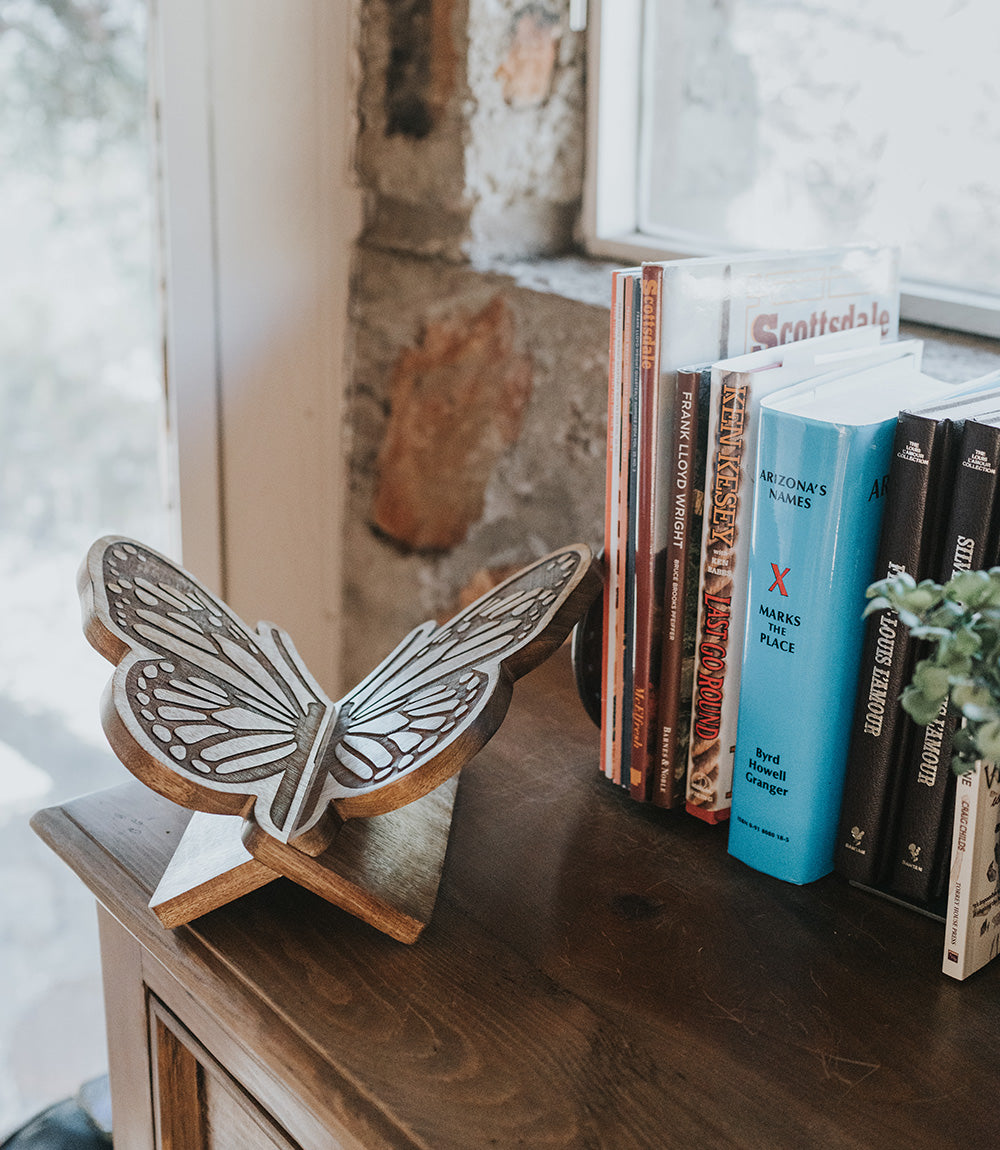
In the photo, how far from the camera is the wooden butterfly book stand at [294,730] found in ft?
1.84

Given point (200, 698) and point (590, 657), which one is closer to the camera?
point (200, 698)

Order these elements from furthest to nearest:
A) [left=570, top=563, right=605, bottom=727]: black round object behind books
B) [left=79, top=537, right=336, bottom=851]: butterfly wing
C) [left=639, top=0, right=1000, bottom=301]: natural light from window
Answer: [left=639, top=0, right=1000, bottom=301]: natural light from window → [left=570, top=563, right=605, bottom=727]: black round object behind books → [left=79, top=537, right=336, bottom=851]: butterfly wing

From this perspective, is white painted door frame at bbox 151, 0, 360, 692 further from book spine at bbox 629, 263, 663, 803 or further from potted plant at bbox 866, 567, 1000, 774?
potted plant at bbox 866, 567, 1000, 774

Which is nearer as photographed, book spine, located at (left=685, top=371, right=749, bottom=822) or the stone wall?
book spine, located at (left=685, top=371, right=749, bottom=822)

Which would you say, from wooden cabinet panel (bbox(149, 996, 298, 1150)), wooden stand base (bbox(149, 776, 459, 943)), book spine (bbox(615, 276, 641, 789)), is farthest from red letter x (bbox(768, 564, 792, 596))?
wooden cabinet panel (bbox(149, 996, 298, 1150))

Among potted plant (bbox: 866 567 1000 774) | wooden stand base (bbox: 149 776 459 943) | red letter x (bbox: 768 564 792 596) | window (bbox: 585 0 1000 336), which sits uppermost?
window (bbox: 585 0 1000 336)

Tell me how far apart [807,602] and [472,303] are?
695 mm

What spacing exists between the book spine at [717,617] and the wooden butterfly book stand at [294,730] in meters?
0.08

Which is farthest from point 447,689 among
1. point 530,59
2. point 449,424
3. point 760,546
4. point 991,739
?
point 530,59

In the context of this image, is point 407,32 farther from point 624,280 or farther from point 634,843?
point 634,843

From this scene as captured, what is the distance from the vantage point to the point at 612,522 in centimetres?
71

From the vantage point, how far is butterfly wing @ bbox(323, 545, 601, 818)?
57 cm

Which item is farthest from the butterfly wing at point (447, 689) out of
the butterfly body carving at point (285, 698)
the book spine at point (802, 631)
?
the book spine at point (802, 631)

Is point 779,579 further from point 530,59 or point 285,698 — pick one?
point 530,59
